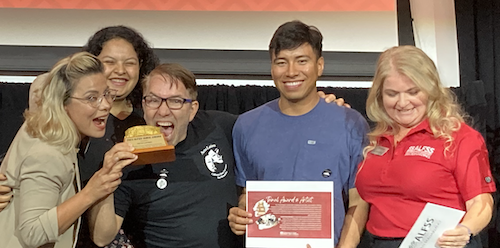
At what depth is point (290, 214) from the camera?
2.36 meters

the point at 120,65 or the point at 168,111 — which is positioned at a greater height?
the point at 120,65

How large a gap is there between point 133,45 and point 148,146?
103 centimetres

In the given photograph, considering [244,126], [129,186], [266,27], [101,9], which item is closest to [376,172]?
[244,126]

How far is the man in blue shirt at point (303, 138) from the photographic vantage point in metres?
2.54

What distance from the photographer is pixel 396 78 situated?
229 cm

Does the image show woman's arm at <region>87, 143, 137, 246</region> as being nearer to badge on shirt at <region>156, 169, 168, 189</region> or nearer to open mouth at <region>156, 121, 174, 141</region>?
badge on shirt at <region>156, 169, 168, 189</region>

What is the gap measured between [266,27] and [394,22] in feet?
3.80

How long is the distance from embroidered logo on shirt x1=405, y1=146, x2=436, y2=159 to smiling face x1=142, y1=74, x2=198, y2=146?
1.11 metres

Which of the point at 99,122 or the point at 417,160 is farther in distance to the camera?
the point at 99,122

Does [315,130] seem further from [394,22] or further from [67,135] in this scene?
[394,22]

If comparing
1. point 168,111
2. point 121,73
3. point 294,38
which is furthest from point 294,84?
point 121,73

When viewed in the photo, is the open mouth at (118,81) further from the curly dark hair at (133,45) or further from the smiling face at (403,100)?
the smiling face at (403,100)

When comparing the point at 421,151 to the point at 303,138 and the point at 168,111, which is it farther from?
the point at 168,111

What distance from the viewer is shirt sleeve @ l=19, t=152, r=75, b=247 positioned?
6.66ft
